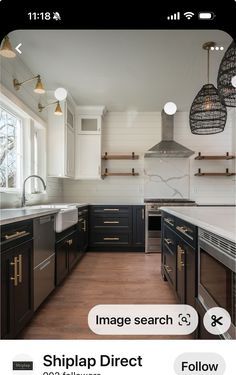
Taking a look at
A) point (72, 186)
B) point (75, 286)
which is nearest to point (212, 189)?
point (72, 186)

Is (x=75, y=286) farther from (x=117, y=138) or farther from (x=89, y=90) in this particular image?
(x=117, y=138)

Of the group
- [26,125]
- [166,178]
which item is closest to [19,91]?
[26,125]

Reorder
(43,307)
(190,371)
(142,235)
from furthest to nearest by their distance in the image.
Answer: (142,235) < (43,307) < (190,371)

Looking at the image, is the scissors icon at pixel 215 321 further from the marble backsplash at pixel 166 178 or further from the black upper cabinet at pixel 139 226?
the marble backsplash at pixel 166 178

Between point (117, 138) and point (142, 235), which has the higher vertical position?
point (117, 138)

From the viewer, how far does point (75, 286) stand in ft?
6.89

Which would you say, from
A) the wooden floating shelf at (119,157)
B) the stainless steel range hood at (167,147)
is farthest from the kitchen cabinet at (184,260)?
the wooden floating shelf at (119,157)

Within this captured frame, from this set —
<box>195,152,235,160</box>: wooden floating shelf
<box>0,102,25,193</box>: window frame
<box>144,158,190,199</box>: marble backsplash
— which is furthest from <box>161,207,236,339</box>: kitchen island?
<box>195,152,235,160</box>: wooden floating shelf

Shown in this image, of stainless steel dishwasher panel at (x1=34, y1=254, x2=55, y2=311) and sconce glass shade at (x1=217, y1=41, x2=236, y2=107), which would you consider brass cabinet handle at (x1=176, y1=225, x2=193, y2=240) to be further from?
stainless steel dishwasher panel at (x1=34, y1=254, x2=55, y2=311)

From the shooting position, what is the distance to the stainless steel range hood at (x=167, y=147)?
3.58 metres

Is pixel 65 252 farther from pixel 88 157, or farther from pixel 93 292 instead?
pixel 88 157

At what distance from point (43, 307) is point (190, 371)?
59.0 inches

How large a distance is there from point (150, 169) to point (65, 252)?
215cm

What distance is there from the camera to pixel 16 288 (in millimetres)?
1206
